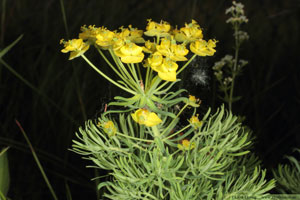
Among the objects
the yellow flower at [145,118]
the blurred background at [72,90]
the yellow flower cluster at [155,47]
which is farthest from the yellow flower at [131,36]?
the blurred background at [72,90]

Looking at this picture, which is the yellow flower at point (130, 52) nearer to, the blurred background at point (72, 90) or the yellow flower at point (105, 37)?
the yellow flower at point (105, 37)

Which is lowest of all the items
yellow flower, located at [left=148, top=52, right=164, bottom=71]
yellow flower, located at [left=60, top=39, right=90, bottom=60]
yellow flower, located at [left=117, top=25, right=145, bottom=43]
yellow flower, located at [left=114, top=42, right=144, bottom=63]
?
yellow flower, located at [left=148, top=52, right=164, bottom=71]

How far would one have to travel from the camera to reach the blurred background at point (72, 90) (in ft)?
3.79


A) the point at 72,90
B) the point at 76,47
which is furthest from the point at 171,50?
the point at 72,90

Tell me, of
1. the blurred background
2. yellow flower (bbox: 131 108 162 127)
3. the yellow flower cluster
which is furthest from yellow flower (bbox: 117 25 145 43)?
the blurred background

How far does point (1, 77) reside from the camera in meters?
1.43

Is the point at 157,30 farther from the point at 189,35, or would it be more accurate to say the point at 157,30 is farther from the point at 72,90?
the point at 72,90

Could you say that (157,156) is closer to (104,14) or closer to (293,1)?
(104,14)

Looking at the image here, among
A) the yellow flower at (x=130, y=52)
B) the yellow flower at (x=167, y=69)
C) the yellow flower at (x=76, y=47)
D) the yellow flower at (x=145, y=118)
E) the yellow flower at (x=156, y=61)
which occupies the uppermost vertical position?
the yellow flower at (x=76, y=47)

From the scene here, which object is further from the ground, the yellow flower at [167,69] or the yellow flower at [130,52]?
the yellow flower at [130,52]

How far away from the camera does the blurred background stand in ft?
3.79

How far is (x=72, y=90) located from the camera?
4.17 ft

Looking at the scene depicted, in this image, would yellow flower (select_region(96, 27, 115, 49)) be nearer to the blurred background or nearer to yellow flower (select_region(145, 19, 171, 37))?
yellow flower (select_region(145, 19, 171, 37))

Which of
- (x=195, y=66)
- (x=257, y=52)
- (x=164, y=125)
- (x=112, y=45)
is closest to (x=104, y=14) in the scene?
(x=257, y=52)
